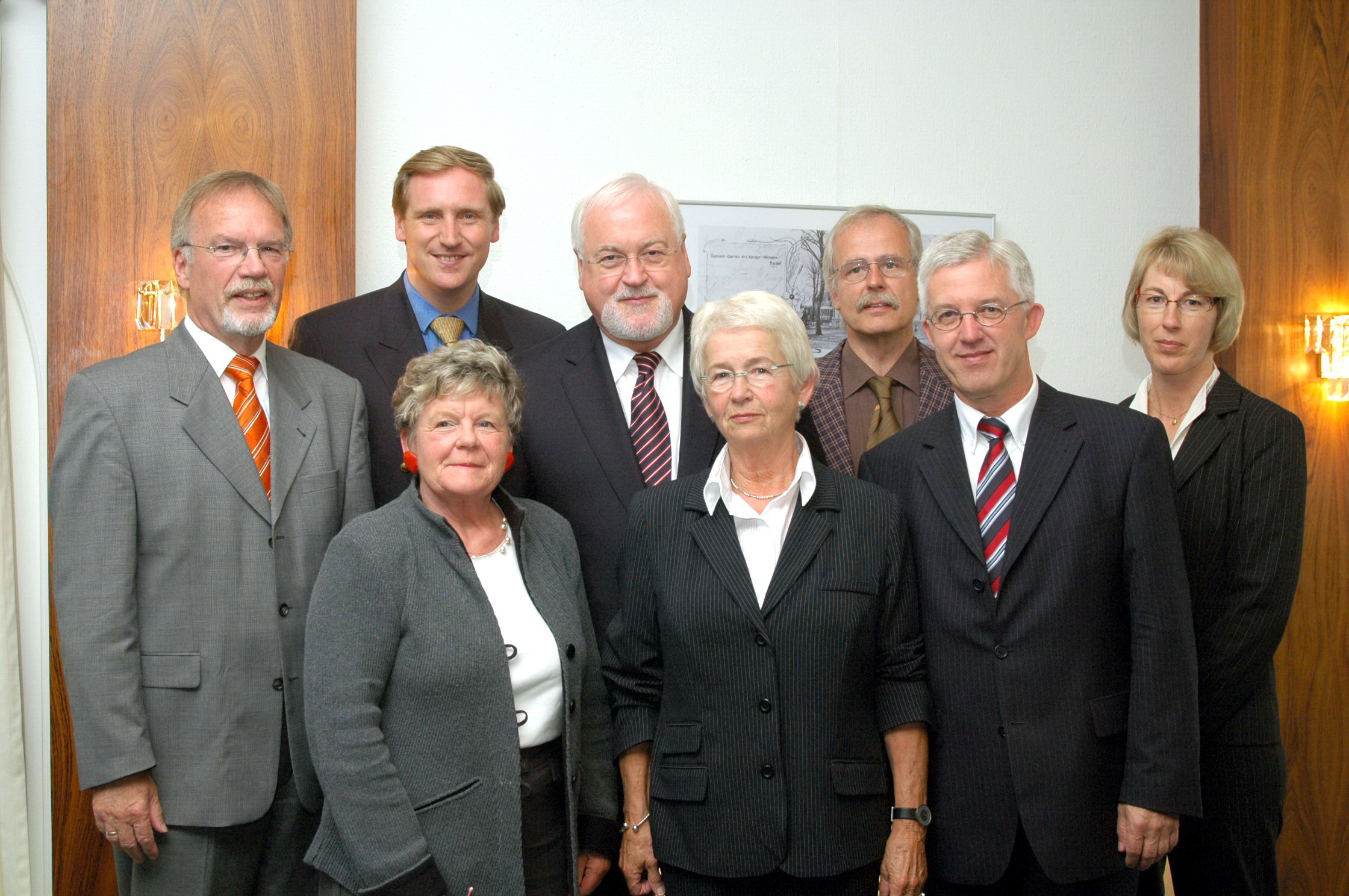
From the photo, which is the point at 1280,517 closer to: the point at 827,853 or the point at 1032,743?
the point at 1032,743

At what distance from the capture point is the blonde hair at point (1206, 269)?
116 inches

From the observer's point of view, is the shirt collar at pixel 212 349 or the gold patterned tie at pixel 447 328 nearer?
the shirt collar at pixel 212 349

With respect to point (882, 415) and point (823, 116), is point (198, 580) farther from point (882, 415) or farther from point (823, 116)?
point (823, 116)

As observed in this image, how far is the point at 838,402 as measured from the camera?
3170 mm

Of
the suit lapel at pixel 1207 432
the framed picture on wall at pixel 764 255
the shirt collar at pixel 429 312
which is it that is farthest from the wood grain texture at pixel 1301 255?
the shirt collar at pixel 429 312

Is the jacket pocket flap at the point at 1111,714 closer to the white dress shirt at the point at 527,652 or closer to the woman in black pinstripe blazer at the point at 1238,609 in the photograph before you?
the woman in black pinstripe blazer at the point at 1238,609

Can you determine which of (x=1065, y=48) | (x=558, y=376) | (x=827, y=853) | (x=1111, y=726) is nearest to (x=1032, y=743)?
(x=1111, y=726)

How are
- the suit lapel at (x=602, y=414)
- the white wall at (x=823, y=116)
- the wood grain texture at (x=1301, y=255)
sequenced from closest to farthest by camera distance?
1. the suit lapel at (x=602, y=414)
2. the white wall at (x=823, y=116)
3. the wood grain texture at (x=1301, y=255)

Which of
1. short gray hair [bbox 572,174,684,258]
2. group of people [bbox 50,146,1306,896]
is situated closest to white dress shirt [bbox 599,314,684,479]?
group of people [bbox 50,146,1306,896]

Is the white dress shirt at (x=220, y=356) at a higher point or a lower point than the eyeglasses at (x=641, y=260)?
lower

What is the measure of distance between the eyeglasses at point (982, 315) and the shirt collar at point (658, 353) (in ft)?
2.37

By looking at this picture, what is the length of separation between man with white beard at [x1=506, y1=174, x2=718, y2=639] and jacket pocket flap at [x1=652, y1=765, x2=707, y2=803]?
53 cm

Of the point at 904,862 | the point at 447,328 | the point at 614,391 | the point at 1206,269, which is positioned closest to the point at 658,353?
the point at 614,391

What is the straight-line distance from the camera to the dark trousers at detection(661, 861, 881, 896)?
7.13 ft
